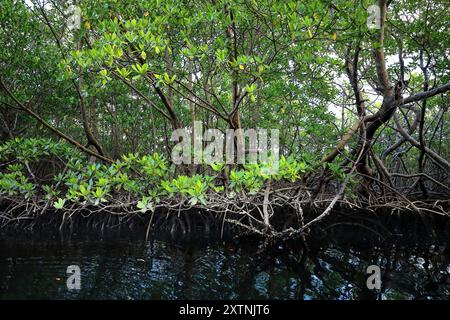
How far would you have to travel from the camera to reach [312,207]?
400 cm

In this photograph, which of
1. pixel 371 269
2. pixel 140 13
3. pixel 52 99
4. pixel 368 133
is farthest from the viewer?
pixel 52 99

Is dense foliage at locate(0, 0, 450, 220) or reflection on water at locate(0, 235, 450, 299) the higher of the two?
dense foliage at locate(0, 0, 450, 220)

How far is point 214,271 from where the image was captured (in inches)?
119

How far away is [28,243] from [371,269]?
12.9 ft

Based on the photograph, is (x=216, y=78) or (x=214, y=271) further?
(x=216, y=78)

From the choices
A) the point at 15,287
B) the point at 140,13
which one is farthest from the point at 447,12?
the point at 15,287

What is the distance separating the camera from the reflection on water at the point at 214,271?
2.54 m

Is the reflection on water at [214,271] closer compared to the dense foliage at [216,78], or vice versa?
the reflection on water at [214,271]

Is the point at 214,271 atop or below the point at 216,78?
below

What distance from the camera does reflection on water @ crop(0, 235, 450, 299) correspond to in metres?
2.54

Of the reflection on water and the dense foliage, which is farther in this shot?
the dense foliage

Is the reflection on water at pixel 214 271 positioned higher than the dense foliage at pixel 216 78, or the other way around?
the dense foliage at pixel 216 78
